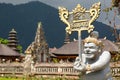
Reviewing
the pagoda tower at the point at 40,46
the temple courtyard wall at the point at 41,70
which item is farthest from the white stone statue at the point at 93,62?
the pagoda tower at the point at 40,46

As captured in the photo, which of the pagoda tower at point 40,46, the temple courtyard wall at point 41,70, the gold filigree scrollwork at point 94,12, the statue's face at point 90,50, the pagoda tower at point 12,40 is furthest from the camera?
the pagoda tower at point 12,40

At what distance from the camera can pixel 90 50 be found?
764cm

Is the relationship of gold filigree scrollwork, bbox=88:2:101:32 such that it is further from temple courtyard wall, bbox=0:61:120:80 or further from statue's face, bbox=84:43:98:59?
temple courtyard wall, bbox=0:61:120:80

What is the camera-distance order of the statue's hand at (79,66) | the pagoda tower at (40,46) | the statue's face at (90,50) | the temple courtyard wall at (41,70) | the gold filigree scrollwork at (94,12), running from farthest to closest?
the pagoda tower at (40,46) < the temple courtyard wall at (41,70) < the gold filigree scrollwork at (94,12) < the statue's face at (90,50) < the statue's hand at (79,66)

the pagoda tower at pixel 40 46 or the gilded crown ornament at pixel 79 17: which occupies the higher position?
the pagoda tower at pixel 40 46

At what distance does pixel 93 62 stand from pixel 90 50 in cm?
22

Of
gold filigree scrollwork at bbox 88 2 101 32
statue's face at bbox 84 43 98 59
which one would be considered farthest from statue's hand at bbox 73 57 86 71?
gold filigree scrollwork at bbox 88 2 101 32

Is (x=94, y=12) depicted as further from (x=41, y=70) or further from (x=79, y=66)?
(x=41, y=70)

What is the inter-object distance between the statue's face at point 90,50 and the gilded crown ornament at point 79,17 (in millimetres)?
668

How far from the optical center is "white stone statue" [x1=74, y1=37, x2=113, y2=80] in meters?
7.48

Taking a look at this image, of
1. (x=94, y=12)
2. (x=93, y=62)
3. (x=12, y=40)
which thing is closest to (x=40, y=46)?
(x=12, y=40)

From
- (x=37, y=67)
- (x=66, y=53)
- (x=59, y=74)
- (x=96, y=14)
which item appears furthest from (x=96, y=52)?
(x=66, y=53)

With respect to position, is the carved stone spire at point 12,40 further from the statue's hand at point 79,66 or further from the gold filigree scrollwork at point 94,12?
the statue's hand at point 79,66

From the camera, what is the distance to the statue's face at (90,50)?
7621mm
